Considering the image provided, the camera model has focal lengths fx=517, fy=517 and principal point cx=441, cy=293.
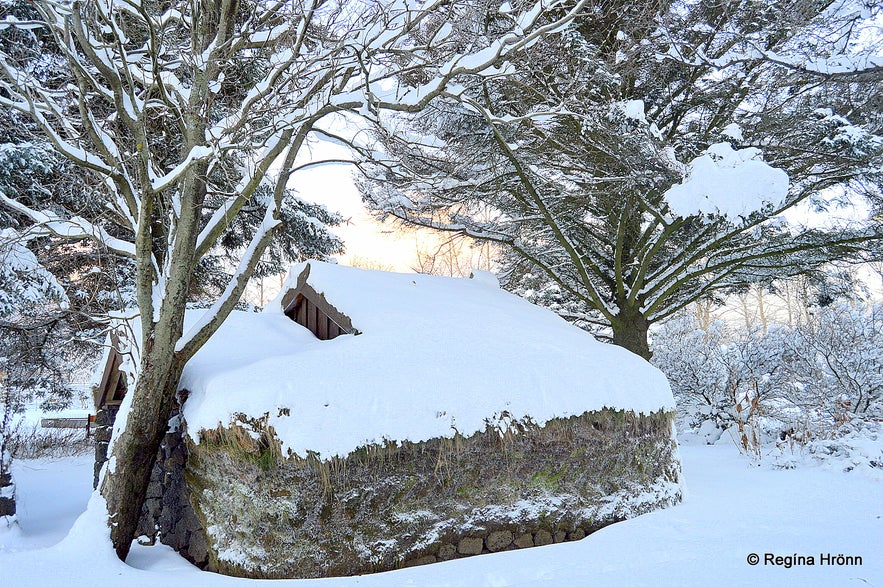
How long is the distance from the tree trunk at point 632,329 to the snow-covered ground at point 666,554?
3.67 meters

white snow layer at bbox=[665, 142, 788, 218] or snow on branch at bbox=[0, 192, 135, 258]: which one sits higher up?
white snow layer at bbox=[665, 142, 788, 218]

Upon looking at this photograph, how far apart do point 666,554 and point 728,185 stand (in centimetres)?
461

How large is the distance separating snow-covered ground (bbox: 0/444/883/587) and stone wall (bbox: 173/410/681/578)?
21 cm

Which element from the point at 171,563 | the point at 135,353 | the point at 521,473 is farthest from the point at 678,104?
the point at 171,563

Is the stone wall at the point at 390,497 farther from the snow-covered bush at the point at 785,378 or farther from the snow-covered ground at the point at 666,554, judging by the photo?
the snow-covered bush at the point at 785,378

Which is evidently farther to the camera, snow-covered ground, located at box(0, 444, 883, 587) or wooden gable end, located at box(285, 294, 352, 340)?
wooden gable end, located at box(285, 294, 352, 340)

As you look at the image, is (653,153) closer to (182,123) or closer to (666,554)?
(666,554)

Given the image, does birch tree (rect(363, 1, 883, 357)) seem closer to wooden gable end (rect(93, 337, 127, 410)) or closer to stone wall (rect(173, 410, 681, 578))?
stone wall (rect(173, 410, 681, 578))

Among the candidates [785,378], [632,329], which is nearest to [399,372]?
[632,329]

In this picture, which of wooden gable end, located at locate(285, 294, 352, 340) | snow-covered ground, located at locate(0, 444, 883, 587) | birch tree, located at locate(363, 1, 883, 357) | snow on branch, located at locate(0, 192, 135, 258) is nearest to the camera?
snow-covered ground, located at locate(0, 444, 883, 587)

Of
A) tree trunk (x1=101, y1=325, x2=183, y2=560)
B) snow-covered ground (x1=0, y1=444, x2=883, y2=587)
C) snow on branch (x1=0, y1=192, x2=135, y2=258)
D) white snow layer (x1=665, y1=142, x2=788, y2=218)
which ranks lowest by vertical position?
snow-covered ground (x1=0, y1=444, x2=883, y2=587)

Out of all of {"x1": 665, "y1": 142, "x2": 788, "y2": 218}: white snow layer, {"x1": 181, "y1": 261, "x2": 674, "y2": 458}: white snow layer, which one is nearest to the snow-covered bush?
{"x1": 665, "y1": 142, "x2": 788, "y2": 218}: white snow layer

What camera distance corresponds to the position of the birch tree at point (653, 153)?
6703 mm

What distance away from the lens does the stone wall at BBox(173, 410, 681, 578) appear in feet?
13.4
